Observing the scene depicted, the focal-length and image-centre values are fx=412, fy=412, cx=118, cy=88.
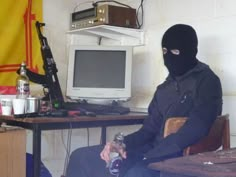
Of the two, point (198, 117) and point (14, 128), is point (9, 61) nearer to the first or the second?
point (14, 128)

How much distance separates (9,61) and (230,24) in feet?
5.19

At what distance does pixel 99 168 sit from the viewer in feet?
6.86

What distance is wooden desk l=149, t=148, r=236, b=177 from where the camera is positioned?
0.98 metres

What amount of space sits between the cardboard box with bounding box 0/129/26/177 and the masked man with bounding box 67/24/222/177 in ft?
1.28

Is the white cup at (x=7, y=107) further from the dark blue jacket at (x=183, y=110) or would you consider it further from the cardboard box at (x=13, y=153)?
the dark blue jacket at (x=183, y=110)

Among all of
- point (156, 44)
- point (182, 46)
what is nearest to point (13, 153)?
point (182, 46)

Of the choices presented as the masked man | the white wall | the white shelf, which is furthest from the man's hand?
the white shelf

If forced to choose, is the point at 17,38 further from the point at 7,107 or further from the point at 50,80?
the point at 7,107

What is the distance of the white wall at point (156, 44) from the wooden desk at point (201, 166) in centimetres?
136

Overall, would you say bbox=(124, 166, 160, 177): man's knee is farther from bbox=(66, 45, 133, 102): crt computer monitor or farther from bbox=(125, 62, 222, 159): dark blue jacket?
bbox=(66, 45, 133, 102): crt computer monitor

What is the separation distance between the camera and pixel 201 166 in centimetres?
104

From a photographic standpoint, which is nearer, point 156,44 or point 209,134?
point 209,134

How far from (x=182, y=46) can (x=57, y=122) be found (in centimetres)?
80

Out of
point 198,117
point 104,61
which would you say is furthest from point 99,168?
point 104,61
